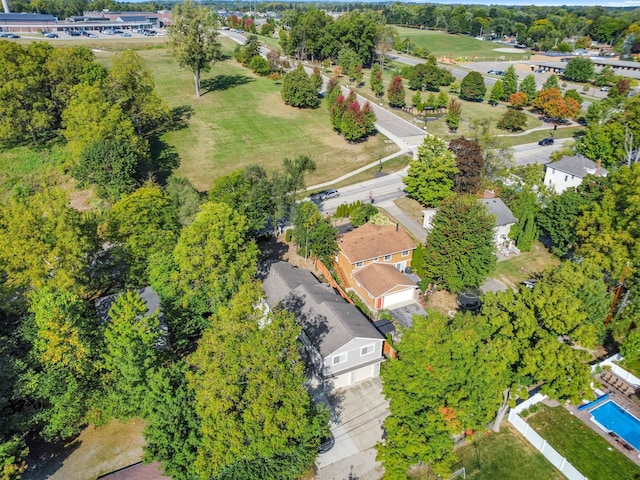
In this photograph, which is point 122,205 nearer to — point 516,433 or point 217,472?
point 217,472

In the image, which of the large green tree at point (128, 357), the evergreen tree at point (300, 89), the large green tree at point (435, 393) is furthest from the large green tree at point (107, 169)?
the evergreen tree at point (300, 89)

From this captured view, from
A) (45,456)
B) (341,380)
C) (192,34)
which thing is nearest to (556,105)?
(192,34)

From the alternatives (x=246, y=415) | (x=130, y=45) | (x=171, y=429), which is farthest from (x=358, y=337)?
(x=130, y=45)

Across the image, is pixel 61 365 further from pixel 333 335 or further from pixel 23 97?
pixel 23 97

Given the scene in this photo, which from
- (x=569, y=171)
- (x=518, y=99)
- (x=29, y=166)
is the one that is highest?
(x=518, y=99)

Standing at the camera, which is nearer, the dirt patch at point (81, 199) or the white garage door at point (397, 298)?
the white garage door at point (397, 298)

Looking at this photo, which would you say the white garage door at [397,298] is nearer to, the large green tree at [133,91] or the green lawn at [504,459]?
the green lawn at [504,459]
